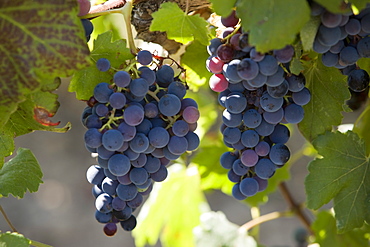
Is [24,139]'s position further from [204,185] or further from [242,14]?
[242,14]

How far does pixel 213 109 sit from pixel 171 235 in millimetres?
459

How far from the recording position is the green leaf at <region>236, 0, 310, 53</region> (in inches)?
20.0

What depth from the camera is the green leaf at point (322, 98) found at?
723mm

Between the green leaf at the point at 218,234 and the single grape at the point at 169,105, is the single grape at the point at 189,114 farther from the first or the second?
the green leaf at the point at 218,234

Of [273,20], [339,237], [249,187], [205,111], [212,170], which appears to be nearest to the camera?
[273,20]

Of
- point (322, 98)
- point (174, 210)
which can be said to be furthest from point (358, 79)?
point (174, 210)

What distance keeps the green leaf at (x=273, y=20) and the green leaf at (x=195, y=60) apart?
31cm

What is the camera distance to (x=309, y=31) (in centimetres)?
55

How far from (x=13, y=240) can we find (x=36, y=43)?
0.37 metres

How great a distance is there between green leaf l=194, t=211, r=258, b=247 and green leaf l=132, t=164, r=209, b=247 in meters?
0.25

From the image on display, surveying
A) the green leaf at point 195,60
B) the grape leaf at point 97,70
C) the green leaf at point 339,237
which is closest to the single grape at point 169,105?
the grape leaf at point 97,70

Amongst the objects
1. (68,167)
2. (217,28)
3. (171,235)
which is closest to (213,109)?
(171,235)

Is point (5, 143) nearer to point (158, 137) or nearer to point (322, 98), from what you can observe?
point (158, 137)

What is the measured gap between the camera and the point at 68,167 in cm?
341
